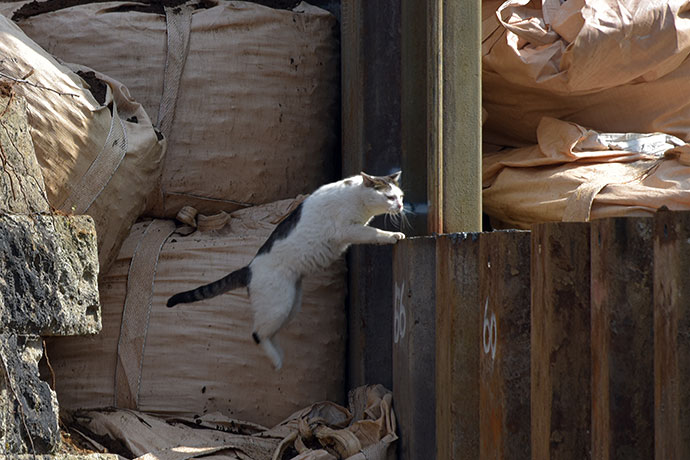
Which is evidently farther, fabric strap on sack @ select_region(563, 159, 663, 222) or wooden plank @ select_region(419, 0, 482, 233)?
fabric strap on sack @ select_region(563, 159, 663, 222)

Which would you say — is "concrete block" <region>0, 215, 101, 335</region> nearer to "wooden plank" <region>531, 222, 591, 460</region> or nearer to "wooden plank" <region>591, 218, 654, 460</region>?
"wooden plank" <region>531, 222, 591, 460</region>

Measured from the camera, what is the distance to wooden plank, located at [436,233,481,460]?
7.60 feet

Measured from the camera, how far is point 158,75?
13.2 ft

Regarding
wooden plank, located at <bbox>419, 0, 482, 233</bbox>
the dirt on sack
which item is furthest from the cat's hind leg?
the dirt on sack

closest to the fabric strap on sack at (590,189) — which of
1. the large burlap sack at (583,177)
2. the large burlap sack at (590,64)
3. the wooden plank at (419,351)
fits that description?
the large burlap sack at (583,177)

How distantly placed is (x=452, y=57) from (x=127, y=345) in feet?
5.85

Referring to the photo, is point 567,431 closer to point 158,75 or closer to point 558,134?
point 558,134

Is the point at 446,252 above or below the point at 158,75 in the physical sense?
below

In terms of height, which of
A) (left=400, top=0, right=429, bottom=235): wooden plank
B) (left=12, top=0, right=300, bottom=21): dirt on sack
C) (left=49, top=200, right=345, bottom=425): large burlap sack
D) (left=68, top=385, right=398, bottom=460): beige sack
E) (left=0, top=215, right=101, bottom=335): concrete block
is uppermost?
(left=12, top=0, right=300, bottom=21): dirt on sack

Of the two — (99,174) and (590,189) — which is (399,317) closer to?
(590,189)

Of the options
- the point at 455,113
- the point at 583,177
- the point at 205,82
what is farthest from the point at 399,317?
the point at 205,82


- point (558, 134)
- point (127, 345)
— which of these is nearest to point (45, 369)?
point (127, 345)

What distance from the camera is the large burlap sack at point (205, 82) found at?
3988 mm

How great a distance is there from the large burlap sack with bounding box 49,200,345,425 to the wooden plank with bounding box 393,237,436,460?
0.93 meters
